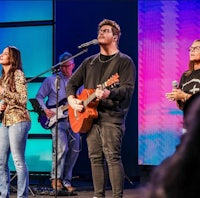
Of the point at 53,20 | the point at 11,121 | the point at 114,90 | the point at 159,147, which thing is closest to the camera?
the point at 114,90

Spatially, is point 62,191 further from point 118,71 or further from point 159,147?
point 118,71

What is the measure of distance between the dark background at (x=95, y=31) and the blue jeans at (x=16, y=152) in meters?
3.17

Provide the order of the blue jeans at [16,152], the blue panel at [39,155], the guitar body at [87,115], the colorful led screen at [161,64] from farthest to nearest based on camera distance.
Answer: the blue panel at [39,155] → the colorful led screen at [161,64] → the blue jeans at [16,152] → the guitar body at [87,115]

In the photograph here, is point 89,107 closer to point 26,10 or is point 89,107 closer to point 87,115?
point 87,115

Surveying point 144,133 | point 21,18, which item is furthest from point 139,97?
point 21,18

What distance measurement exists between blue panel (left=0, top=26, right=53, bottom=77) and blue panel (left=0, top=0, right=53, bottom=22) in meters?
0.17

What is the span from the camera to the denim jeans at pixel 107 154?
3.72 metres

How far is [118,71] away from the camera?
3.84 metres

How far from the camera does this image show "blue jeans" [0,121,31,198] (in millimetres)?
4195

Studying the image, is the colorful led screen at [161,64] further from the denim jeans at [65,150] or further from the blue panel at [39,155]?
the blue panel at [39,155]

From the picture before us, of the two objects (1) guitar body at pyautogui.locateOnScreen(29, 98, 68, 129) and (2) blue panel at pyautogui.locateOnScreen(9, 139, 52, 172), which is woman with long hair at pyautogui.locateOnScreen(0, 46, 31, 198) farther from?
(2) blue panel at pyautogui.locateOnScreen(9, 139, 52, 172)

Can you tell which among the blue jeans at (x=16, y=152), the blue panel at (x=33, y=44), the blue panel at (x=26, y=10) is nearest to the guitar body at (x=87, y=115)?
the blue jeans at (x=16, y=152)

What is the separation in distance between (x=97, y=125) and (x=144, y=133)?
2992mm

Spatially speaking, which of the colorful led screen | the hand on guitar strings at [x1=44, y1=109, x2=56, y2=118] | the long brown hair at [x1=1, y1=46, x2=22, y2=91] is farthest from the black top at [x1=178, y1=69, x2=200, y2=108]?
the colorful led screen
